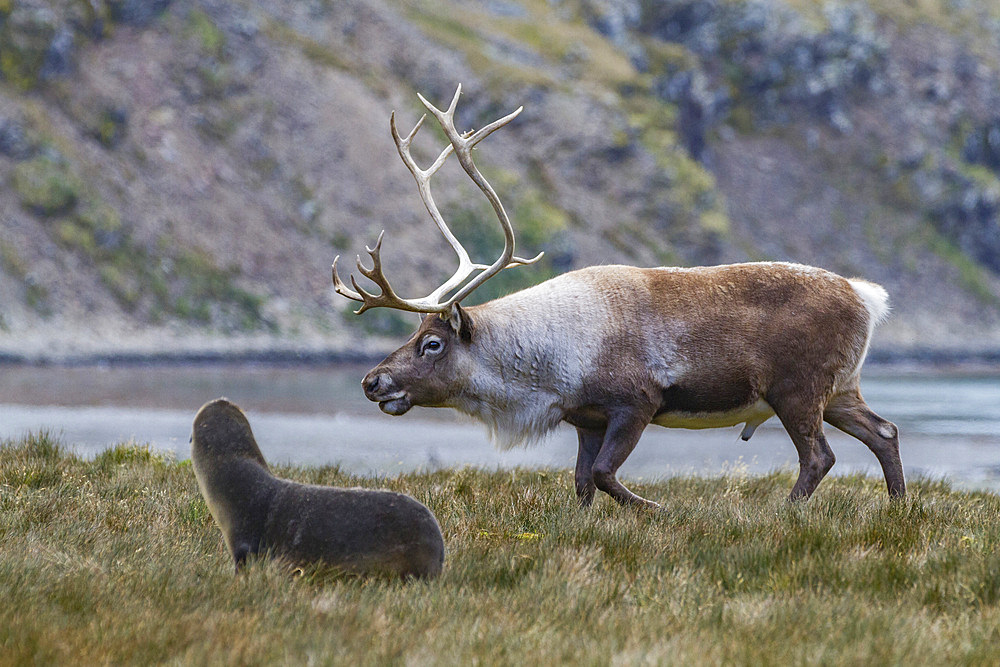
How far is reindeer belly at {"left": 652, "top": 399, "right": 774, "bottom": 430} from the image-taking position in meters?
7.67

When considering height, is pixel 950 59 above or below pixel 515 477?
above

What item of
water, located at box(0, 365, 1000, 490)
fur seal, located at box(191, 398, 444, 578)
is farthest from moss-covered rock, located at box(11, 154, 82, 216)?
fur seal, located at box(191, 398, 444, 578)

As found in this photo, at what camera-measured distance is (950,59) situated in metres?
97.9

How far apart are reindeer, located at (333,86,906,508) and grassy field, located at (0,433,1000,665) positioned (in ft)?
2.75

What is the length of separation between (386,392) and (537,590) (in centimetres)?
Result: 303

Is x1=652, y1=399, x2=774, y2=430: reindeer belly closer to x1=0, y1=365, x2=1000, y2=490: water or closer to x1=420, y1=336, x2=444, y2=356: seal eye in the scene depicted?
x1=420, y1=336, x2=444, y2=356: seal eye

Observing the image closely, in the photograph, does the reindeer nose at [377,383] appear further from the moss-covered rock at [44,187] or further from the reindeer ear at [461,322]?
the moss-covered rock at [44,187]

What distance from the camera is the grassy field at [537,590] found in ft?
12.5

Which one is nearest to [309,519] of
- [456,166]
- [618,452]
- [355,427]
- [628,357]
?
[618,452]

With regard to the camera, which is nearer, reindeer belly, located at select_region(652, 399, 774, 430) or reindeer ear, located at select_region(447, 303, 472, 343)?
reindeer ear, located at select_region(447, 303, 472, 343)

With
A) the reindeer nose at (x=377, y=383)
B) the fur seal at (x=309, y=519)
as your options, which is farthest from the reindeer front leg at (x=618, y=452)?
the fur seal at (x=309, y=519)

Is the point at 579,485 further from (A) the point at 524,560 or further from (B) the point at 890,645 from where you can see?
(B) the point at 890,645

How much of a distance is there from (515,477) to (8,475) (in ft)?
12.4

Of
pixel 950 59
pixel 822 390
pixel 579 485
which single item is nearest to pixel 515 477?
pixel 579 485
